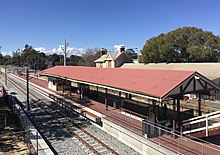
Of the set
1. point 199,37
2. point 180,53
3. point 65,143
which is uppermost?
point 199,37

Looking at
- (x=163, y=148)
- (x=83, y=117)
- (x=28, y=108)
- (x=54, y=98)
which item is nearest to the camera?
(x=163, y=148)

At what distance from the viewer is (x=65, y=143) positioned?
45.1 feet

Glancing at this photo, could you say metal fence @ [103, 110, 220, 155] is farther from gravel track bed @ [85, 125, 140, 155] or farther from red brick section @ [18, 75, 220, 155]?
gravel track bed @ [85, 125, 140, 155]

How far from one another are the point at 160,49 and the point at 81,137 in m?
34.0

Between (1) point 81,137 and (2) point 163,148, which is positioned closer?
(2) point 163,148

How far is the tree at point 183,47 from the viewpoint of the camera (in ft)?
132

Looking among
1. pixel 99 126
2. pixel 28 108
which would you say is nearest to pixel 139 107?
pixel 99 126

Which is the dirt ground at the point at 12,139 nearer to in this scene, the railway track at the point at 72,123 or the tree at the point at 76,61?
the railway track at the point at 72,123

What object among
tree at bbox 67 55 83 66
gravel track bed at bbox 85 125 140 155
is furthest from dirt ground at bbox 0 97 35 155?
tree at bbox 67 55 83 66

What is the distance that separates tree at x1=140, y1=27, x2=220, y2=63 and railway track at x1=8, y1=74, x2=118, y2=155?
26998 mm

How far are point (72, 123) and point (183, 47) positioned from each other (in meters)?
32.7

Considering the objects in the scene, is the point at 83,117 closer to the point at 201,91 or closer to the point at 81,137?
the point at 81,137

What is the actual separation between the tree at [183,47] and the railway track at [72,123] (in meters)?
27.0

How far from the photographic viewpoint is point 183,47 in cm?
4388
